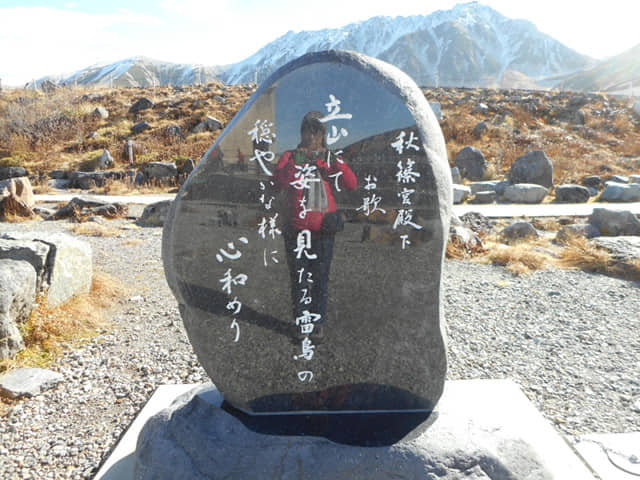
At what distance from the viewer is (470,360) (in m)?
3.79

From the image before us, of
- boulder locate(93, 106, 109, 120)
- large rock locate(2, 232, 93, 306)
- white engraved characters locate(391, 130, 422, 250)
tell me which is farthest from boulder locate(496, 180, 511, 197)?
boulder locate(93, 106, 109, 120)

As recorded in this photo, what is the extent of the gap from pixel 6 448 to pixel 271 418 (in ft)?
5.81

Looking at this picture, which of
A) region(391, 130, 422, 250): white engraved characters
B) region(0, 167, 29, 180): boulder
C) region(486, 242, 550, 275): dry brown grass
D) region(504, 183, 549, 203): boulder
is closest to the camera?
region(391, 130, 422, 250): white engraved characters

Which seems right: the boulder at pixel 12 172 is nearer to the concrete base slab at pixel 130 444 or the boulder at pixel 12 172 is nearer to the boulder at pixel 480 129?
the concrete base slab at pixel 130 444

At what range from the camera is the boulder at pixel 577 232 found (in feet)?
24.9

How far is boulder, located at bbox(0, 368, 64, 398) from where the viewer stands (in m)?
3.18

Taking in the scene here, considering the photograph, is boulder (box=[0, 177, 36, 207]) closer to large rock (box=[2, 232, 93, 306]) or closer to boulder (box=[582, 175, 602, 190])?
large rock (box=[2, 232, 93, 306])

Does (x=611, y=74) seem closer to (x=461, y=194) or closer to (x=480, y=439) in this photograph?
(x=461, y=194)

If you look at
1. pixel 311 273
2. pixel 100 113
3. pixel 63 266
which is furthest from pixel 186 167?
pixel 311 273

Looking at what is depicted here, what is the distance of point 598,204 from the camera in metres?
11.2

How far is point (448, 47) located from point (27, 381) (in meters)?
143

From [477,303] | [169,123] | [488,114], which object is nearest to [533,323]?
[477,303]

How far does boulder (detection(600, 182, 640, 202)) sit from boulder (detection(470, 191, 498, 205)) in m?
3.10

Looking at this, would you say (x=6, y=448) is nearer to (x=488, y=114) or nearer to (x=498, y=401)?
(x=498, y=401)
